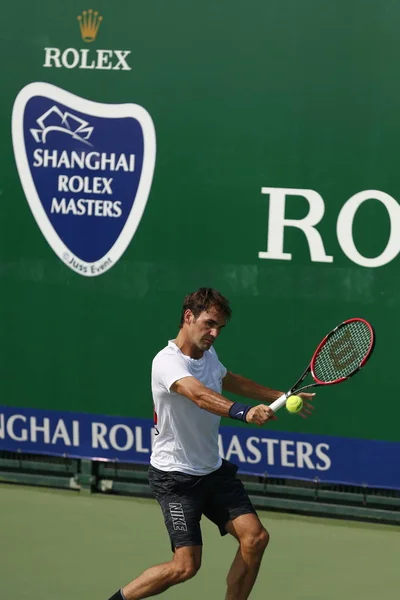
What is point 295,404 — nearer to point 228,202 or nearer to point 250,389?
point 250,389

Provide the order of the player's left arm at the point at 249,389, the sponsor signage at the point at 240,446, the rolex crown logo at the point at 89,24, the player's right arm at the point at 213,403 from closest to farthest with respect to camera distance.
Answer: the player's right arm at the point at 213,403 < the player's left arm at the point at 249,389 < the sponsor signage at the point at 240,446 < the rolex crown logo at the point at 89,24

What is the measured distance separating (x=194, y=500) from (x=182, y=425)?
33 cm

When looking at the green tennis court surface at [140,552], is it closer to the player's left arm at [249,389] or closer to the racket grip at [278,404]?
the player's left arm at [249,389]

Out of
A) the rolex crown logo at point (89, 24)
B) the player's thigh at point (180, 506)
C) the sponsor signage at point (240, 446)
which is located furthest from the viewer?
the rolex crown logo at point (89, 24)

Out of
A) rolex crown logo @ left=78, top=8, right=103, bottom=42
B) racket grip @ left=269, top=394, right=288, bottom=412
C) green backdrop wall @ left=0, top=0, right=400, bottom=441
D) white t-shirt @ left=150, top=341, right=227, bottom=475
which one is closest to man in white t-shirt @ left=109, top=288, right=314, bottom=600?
white t-shirt @ left=150, top=341, right=227, bottom=475

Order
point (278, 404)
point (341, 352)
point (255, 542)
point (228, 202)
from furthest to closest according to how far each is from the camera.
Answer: point (228, 202)
point (341, 352)
point (255, 542)
point (278, 404)

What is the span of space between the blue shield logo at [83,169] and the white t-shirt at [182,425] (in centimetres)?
229

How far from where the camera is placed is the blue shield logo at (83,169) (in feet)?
26.0

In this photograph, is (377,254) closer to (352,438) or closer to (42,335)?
(352,438)

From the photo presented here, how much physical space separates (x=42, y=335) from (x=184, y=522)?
2.69m

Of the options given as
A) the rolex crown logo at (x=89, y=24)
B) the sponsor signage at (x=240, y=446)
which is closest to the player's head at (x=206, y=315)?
the sponsor signage at (x=240, y=446)

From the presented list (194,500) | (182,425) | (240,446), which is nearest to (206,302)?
(182,425)

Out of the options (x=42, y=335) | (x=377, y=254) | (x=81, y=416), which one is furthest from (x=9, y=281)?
(x=377, y=254)

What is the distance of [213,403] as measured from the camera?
5488 mm
